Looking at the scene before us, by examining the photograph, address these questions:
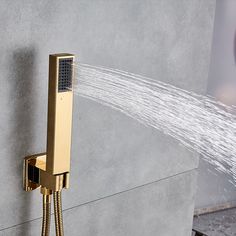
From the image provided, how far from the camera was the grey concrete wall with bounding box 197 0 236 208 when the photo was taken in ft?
5.42

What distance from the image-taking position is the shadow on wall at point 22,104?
0.91m

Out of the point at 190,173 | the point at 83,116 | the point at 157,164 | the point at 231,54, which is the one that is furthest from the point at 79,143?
the point at 231,54

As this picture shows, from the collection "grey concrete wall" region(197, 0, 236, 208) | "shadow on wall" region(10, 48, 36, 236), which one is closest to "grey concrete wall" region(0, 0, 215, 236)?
"shadow on wall" region(10, 48, 36, 236)

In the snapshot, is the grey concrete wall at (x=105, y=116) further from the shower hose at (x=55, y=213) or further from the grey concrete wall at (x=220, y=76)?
the grey concrete wall at (x=220, y=76)

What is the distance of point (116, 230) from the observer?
46.9 inches

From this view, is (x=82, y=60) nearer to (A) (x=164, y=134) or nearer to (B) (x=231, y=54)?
(A) (x=164, y=134)

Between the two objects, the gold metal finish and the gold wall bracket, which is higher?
the gold metal finish

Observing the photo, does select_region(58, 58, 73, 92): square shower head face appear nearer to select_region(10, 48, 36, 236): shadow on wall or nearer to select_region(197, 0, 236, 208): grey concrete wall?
select_region(10, 48, 36, 236): shadow on wall

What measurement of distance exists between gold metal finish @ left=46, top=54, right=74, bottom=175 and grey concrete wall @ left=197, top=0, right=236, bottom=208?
2.72 feet

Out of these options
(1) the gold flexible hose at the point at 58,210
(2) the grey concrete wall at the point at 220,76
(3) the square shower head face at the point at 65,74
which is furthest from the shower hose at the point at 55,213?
(2) the grey concrete wall at the point at 220,76

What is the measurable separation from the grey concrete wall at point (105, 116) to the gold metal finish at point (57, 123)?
0.22 feet

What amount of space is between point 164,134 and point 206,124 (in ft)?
0.46

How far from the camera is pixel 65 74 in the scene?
874mm

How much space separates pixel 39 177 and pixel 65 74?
0.65ft
